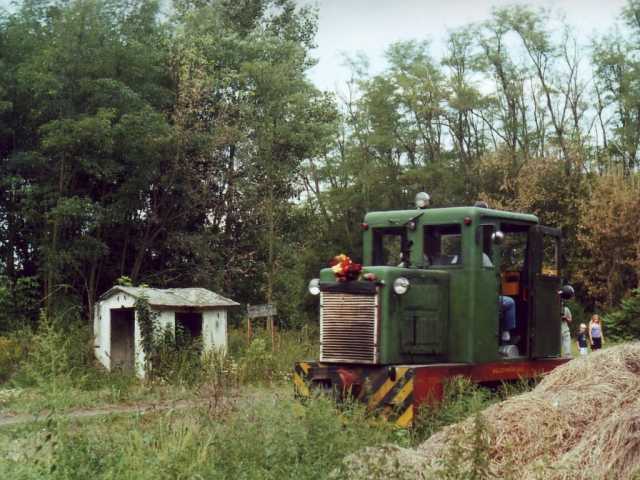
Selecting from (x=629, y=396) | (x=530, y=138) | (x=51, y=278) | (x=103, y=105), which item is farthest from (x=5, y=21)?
(x=530, y=138)

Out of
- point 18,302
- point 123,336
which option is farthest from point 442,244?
point 18,302

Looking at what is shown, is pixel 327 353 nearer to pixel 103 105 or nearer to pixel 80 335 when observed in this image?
pixel 80 335

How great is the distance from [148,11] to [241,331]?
11.2 metres

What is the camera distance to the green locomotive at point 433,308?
1147 centimetres

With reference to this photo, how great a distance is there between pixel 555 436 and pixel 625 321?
Answer: 77.8ft

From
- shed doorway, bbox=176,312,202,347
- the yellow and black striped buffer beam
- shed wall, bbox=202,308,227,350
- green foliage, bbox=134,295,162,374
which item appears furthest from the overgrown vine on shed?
the yellow and black striped buffer beam

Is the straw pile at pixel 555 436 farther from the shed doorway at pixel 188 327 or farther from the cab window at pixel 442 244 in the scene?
the shed doorway at pixel 188 327

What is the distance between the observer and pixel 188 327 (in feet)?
68.5

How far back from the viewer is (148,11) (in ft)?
101

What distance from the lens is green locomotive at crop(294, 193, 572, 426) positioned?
11469 millimetres

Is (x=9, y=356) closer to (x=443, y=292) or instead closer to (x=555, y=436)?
(x=443, y=292)

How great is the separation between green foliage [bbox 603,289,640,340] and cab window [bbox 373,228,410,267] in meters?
19.2

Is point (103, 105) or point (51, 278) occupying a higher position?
point (103, 105)

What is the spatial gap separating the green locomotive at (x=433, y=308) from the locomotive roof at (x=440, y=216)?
0.01 meters
